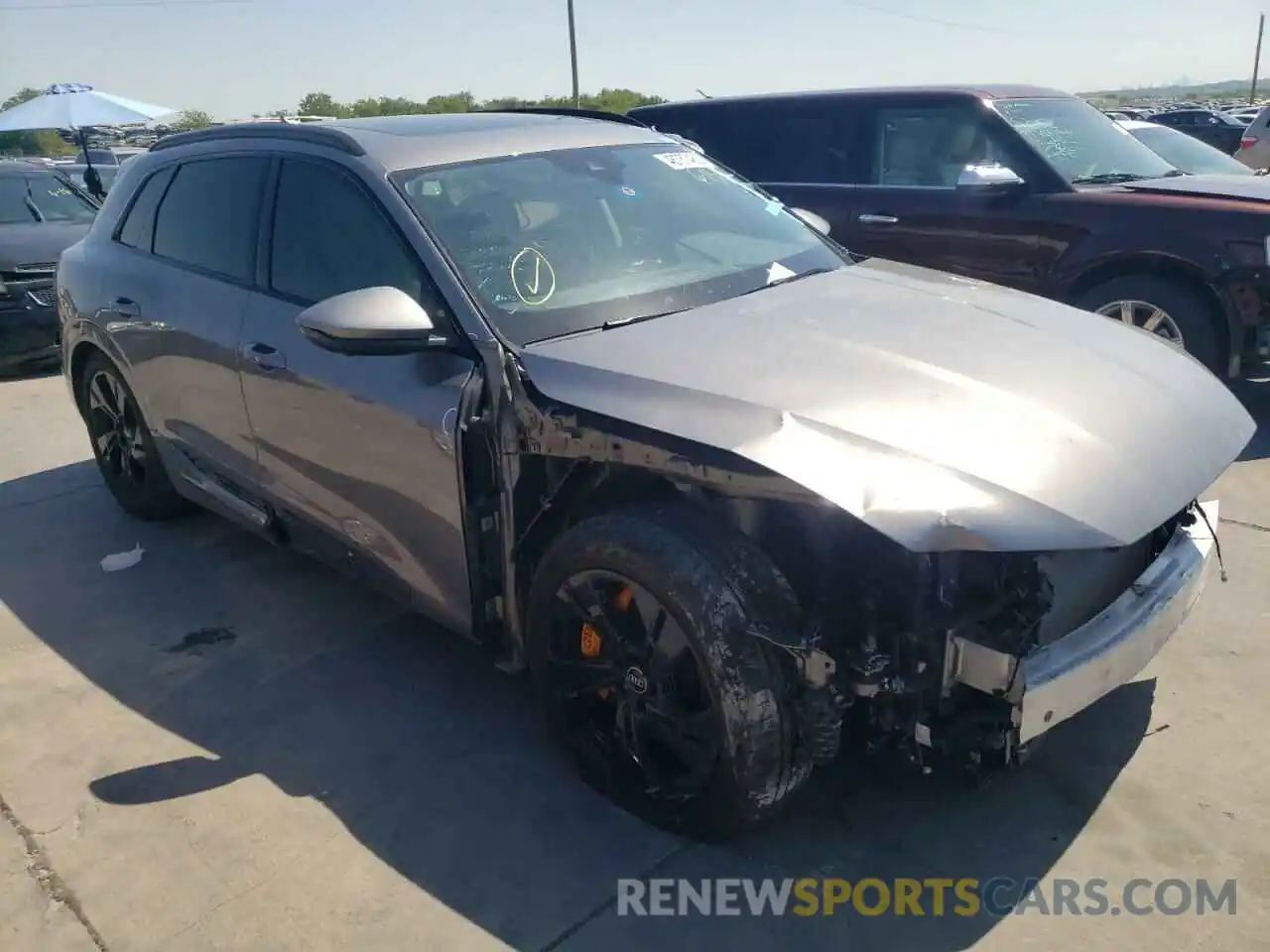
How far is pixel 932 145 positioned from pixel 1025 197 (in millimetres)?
755

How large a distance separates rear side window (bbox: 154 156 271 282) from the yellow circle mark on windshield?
1.20m

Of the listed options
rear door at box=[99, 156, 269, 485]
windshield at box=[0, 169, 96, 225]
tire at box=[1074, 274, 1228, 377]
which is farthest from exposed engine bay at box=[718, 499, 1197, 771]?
windshield at box=[0, 169, 96, 225]

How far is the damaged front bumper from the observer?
2336mm

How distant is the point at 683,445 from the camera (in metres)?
2.47

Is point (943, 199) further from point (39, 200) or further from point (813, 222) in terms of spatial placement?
point (39, 200)

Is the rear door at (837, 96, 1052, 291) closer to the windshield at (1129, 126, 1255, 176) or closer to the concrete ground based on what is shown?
the windshield at (1129, 126, 1255, 176)

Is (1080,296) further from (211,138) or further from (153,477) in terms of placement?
(153,477)

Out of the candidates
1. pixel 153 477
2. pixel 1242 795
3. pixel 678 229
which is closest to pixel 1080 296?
pixel 678 229

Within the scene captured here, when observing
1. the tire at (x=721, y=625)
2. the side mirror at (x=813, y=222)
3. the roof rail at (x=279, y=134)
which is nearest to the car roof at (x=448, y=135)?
the roof rail at (x=279, y=134)

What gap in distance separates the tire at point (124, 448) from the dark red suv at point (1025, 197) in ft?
14.1

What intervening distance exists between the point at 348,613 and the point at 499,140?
1890 millimetres

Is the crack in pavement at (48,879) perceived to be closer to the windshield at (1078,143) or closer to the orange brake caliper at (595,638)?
the orange brake caliper at (595,638)

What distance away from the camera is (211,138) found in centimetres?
433

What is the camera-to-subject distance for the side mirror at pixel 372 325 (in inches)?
112
